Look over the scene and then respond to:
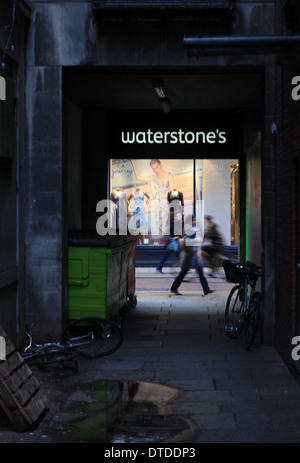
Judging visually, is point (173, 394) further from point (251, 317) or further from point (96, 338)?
point (96, 338)

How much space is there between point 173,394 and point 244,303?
295 centimetres

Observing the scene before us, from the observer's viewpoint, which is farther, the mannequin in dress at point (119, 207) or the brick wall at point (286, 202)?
the mannequin in dress at point (119, 207)

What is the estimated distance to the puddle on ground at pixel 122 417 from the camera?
5.50 meters

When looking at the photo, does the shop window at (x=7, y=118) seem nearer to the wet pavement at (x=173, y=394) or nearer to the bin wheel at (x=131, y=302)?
the wet pavement at (x=173, y=394)

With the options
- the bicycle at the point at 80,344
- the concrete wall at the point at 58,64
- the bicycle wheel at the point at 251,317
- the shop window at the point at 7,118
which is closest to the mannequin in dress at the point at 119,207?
the bicycle at the point at 80,344

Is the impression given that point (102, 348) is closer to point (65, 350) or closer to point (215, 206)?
point (65, 350)

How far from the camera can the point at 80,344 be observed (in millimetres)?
8672

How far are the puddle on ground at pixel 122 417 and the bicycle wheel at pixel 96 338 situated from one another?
154 centimetres

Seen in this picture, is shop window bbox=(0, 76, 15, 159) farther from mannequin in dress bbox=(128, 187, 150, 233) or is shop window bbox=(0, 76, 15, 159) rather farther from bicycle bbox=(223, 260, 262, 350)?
mannequin in dress bbox=(128, 187, 150, 233)

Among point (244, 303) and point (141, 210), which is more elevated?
point (141, 210)

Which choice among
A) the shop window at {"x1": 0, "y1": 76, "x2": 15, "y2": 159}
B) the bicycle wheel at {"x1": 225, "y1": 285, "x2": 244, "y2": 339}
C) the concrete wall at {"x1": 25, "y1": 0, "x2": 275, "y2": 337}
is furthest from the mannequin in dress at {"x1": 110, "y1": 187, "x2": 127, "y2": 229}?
the shop window at {"x1": 0, "y1": 76, "x2": 15, "y2": 159}

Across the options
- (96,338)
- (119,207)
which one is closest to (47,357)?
(96,338)

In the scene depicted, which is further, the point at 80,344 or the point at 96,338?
the point at 96,338

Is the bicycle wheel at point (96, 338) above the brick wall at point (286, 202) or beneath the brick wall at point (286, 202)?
beneath
